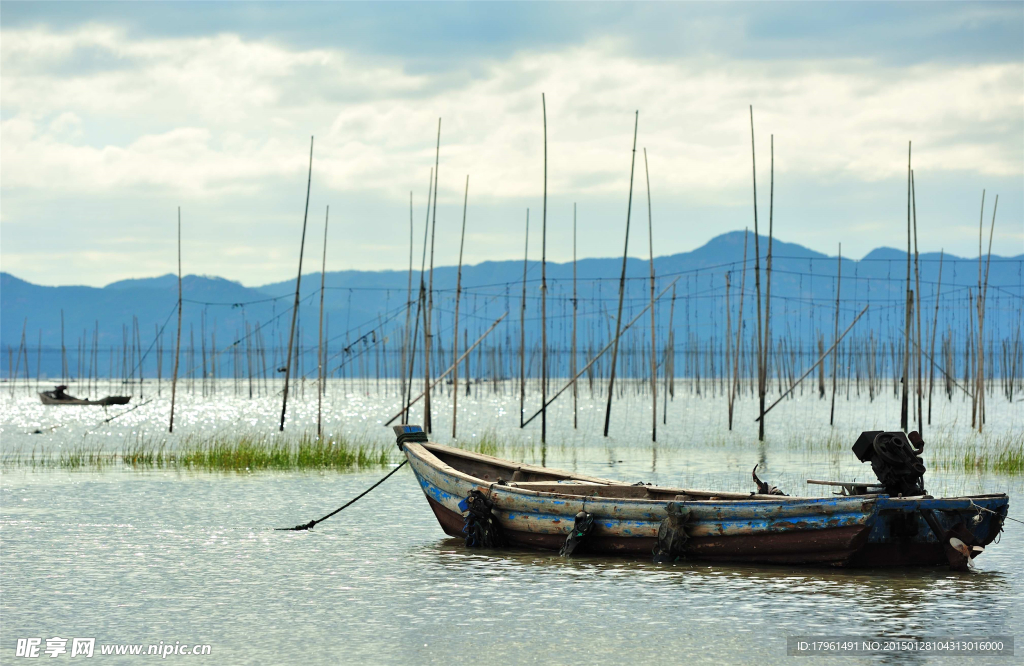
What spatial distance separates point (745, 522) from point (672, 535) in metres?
0.97

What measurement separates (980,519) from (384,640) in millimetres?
7448

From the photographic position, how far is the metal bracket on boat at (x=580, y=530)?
50.6 feet

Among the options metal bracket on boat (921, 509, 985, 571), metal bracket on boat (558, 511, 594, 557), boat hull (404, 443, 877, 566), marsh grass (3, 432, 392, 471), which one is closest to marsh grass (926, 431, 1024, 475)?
metal bracket on boat (921, 509, 985, 571)

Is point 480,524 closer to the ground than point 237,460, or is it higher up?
higher up

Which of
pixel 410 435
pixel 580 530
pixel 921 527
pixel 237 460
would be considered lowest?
pixel 237 460

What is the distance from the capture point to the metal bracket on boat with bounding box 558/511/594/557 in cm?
1541

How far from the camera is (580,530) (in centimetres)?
1544

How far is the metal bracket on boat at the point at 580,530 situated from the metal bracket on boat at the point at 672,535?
0.98 metres

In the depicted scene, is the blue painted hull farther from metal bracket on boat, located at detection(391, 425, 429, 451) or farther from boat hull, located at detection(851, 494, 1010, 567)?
metal bracket on boat, located at detection(391, 425, 429, 451)

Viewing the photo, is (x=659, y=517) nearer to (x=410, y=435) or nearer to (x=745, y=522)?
(x=745, y=522)

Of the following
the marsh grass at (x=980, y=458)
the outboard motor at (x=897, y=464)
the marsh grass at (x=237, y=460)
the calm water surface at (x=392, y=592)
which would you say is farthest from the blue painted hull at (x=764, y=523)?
the marsh grass at (x=980, y=458)

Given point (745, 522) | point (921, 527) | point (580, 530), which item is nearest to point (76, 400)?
point (580, 530)

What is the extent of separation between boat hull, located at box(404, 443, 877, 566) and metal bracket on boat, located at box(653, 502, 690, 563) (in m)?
0.07

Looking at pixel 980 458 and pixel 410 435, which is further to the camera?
pixel 980 458
